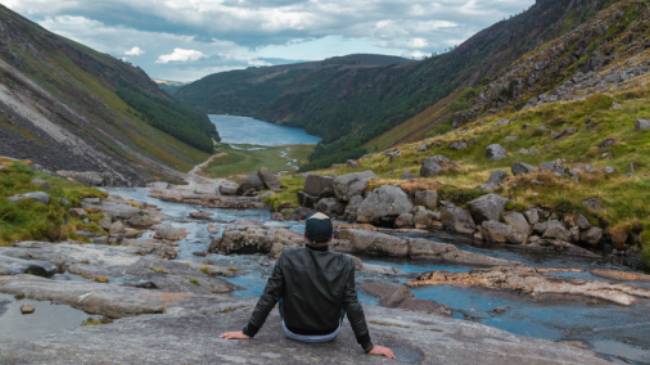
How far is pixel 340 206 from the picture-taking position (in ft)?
197

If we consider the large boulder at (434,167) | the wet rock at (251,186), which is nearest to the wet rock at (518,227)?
the large boulder at (434,167)

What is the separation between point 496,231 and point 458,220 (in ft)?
15.3

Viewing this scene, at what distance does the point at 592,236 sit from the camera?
41750mm

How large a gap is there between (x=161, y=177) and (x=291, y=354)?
122m

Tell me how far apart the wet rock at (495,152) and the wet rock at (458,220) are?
71.8 ft

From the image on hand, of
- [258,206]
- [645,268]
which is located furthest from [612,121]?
[258,206]

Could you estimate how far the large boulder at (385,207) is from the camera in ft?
169

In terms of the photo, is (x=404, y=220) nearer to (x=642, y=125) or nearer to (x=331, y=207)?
(x=331, y=207)

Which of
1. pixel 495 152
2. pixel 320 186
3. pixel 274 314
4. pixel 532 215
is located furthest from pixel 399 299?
pixel 495 152

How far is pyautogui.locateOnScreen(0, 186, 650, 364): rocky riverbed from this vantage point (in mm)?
10273

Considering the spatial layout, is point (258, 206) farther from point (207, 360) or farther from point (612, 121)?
point (207, 360)

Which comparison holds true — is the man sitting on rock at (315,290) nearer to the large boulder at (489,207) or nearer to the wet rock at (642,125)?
the large boulder at (489,207)

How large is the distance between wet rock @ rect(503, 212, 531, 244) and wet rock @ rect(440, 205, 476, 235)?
10.9 ft

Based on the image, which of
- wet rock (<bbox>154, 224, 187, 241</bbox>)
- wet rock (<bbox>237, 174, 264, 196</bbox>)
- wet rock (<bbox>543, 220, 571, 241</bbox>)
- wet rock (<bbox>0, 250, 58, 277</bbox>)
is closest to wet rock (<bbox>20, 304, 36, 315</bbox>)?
wet rock (<bbox>0, 250, 58, 277</bbox>)
